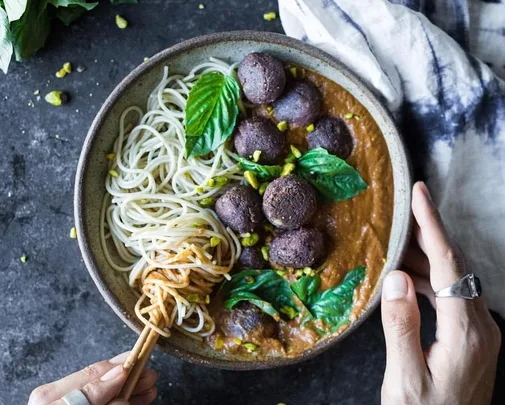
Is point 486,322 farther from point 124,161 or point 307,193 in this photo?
point 124,161

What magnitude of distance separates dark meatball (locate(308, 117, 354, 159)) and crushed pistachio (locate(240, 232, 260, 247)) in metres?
0.39

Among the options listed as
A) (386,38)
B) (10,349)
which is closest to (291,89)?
(386,38)

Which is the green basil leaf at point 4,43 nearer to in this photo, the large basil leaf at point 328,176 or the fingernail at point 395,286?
the large basil leaf at point 328,176

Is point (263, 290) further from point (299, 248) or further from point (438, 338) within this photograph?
point (438, 338)

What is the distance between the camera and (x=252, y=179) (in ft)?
8.54

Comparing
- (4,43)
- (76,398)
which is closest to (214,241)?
(76,398)

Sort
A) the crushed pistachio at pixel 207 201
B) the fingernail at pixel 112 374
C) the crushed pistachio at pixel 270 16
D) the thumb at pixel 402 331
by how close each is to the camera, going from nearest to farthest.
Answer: the thumb at pixel 402 331 < the fingernail at pixel 112 374 < the crushed pistachio at pixel 207 201 < the crushed pistachio at pixel 270 16

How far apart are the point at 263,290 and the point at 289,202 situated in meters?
0.38

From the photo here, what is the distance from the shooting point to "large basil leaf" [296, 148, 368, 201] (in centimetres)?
257

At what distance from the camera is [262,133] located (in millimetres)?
2559

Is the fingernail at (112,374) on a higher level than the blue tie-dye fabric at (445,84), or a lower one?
lower

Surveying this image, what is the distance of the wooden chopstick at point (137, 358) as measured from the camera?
2.51 meters

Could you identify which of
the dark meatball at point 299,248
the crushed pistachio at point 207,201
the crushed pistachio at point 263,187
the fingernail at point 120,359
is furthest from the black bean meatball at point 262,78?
the fingernail at point 120,359

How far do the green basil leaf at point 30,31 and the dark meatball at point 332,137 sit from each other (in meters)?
1.17
